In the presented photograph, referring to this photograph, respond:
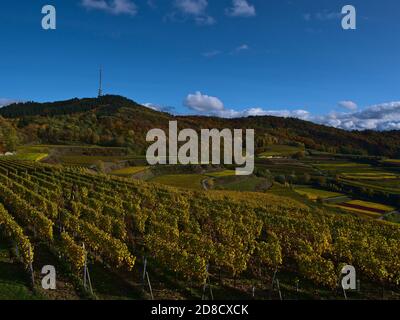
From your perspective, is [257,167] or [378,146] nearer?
[257,167]

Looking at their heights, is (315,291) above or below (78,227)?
below

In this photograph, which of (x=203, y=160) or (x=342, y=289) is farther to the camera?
(x=203, y=160)

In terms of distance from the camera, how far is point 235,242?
29.4 m

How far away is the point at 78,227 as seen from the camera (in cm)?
2933

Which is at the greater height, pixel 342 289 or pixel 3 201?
pixel 3 201

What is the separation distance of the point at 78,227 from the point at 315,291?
1627 cm

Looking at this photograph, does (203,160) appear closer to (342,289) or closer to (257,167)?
(257,167)

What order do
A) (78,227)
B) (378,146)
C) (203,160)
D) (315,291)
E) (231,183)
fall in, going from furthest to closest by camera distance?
(378,146)
(203,160)
(231,183)
(78,227)
(315,291)

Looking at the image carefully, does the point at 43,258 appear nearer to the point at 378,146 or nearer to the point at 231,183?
the point at 231,183
